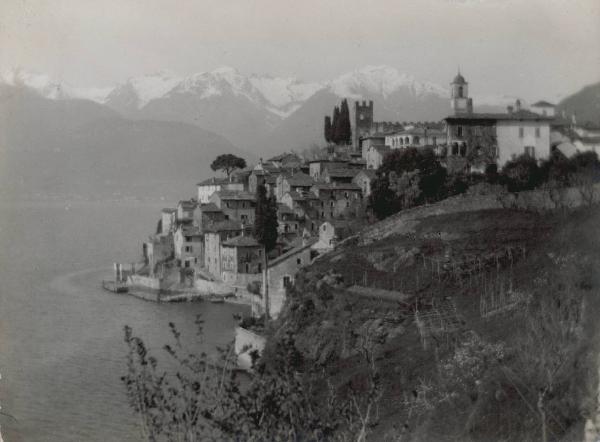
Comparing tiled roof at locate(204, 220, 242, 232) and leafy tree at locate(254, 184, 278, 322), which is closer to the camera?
leafy tree at locate(254, 184, 278, 322)

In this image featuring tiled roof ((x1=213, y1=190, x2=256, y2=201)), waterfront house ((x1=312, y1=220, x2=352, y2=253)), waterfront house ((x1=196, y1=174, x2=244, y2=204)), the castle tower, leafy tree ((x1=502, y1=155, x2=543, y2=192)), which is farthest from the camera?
the castle tower

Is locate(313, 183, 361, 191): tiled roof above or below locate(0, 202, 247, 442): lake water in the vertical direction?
above

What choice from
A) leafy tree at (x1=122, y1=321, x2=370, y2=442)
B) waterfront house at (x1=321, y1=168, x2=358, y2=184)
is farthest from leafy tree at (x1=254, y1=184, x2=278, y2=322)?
leafy tree at (x1=122, y1=321, x2=370, y2=442)

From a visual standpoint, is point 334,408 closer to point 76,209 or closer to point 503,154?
point 503,154

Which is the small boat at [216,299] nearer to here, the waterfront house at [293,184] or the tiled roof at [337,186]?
the waterfront house at [293,184]

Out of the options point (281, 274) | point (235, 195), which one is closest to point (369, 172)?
point (235, 195)

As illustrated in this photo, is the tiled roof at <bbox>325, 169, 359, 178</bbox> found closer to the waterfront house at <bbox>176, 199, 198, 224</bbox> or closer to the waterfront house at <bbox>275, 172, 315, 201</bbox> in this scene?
the waterfront house at <bbox>275, 172, 315, 201</bbox>
